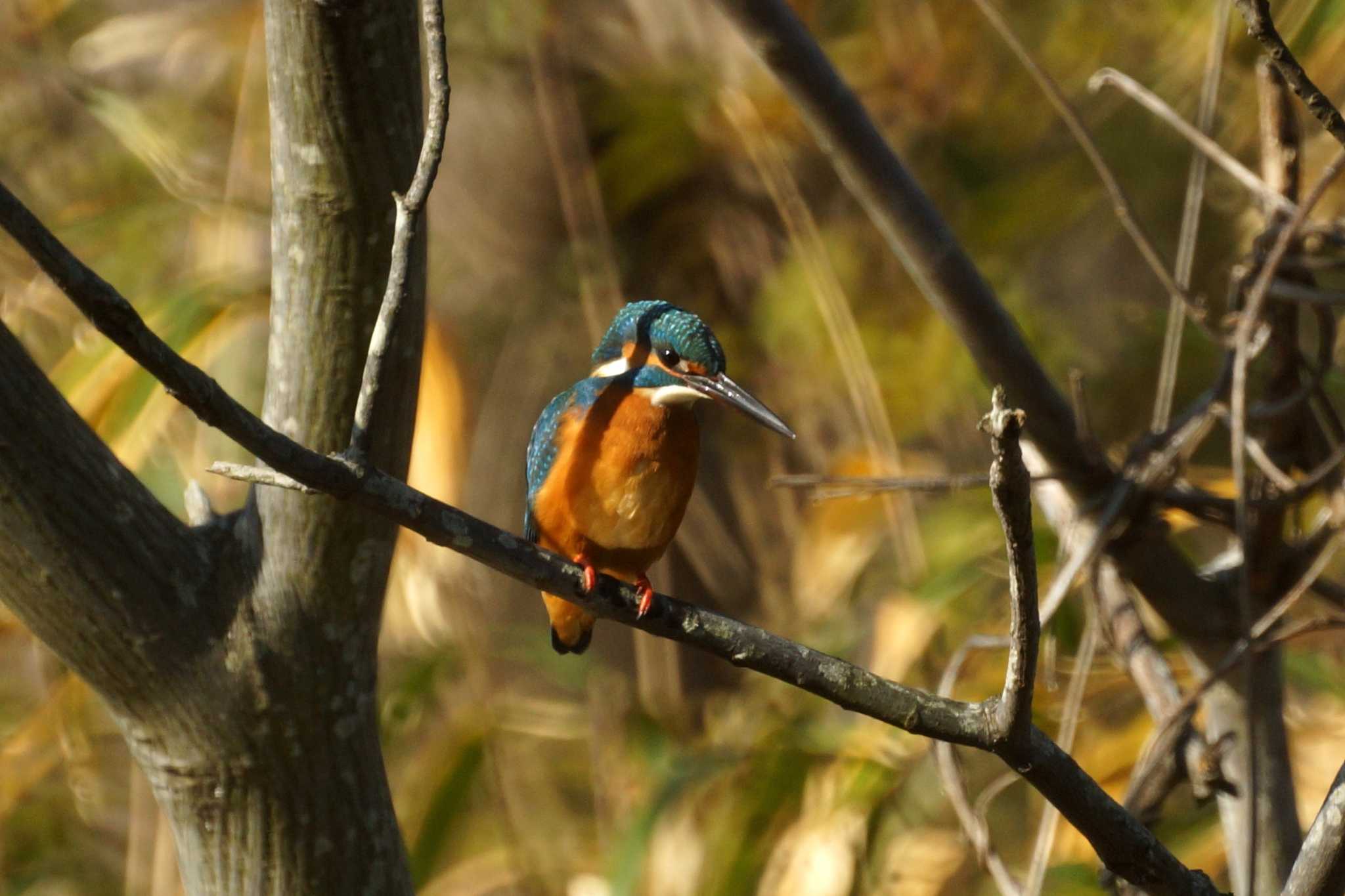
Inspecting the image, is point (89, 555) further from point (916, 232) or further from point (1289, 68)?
point (1289, 68)

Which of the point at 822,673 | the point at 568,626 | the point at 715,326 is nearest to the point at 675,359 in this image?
the point at 568,626

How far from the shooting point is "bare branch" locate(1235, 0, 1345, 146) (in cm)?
124

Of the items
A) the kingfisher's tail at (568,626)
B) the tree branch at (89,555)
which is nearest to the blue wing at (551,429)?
the kingfisher's tail at (568,626)

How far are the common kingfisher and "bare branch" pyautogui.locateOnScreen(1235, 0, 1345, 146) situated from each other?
2.65 ft

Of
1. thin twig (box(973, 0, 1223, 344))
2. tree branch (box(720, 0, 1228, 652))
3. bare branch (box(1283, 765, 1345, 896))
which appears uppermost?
thin twig (box(973, 0, 1223, 344))

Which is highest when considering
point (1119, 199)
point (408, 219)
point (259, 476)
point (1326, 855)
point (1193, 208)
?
point (1193, 208)

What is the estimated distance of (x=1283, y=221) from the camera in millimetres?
2164

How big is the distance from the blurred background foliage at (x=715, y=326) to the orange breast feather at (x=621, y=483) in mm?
1052

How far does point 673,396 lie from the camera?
1.93m

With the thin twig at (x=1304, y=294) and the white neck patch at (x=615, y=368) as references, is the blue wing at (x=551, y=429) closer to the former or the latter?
the white neck patch at (x=615, y=368)

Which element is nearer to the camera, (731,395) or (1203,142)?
(731,395)

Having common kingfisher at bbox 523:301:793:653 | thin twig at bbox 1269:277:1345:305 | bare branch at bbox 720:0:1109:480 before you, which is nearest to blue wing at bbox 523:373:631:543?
common kingfisher at bbox 523:301:793:653

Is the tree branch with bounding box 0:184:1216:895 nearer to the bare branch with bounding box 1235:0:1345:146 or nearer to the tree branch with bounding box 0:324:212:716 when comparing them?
the tree branch with bounding box 0:324:212:716

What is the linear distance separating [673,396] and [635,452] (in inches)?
3.9
